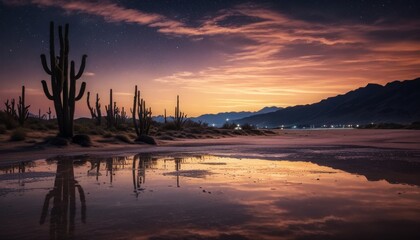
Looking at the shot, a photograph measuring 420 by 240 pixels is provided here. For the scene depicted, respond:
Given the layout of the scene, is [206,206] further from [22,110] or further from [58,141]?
[22,110]

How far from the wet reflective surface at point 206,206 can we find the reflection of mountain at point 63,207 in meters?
0.01

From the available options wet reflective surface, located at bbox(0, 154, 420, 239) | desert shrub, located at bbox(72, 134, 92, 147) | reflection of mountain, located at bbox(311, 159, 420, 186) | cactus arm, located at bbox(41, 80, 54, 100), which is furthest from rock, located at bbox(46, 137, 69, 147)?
reflection of mountain, located at bbox(311, 159, 420, 186)

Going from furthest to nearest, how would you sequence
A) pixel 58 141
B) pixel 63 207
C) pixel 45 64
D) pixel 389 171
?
pixel 45 64 < pixel 58 141 < pixel 389 171 < pixel 63 207

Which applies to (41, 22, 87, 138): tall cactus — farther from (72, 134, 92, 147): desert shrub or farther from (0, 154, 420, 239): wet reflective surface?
(0, 154, 420, 239): wet reflective surface

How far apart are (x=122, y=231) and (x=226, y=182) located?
4439 mm

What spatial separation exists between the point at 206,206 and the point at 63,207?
2.45 meters

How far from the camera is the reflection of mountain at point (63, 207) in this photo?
194 inches

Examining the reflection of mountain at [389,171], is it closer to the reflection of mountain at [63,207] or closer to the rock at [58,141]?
the reflection of mountain at [63,207]

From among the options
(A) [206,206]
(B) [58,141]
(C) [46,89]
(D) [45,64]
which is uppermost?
(D) [45,64]

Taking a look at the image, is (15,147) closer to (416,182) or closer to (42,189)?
(42,189)

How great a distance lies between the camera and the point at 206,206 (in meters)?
6.45


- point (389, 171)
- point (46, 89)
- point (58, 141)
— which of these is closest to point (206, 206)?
point (389, 171)

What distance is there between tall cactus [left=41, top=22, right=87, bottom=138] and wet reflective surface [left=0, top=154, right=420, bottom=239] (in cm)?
1250

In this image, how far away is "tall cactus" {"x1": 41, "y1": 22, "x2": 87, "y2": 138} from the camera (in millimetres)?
22250
